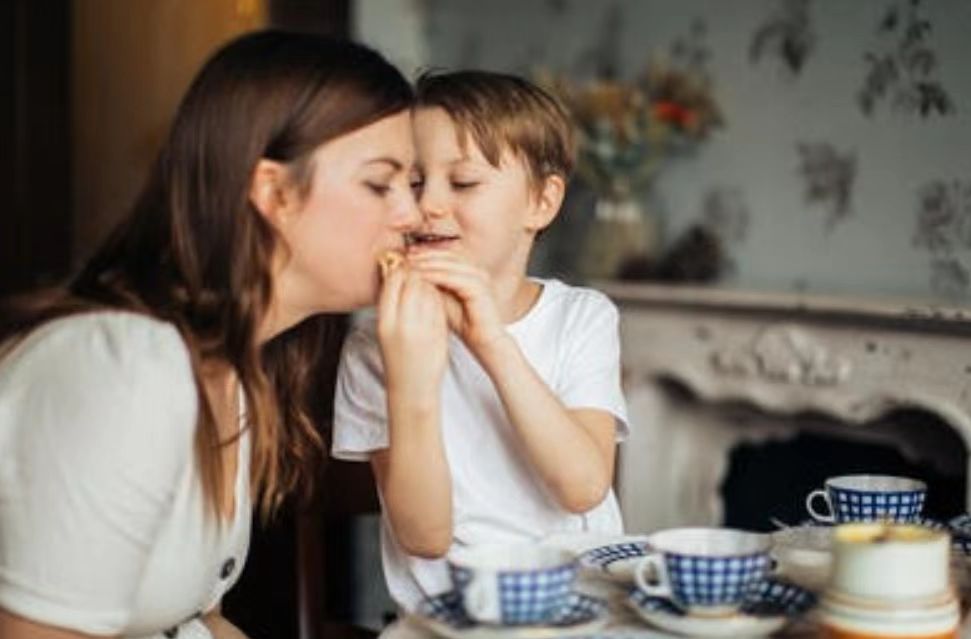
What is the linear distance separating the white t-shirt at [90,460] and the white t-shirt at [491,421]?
1.18 feet

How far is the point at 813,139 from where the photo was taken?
287cm

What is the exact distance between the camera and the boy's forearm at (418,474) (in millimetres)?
1279

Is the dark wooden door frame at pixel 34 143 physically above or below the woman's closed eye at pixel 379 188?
below

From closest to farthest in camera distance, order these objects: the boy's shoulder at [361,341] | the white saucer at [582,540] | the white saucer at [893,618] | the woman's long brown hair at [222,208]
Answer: the white saucer at [893,618]
the woman's long brown hair at [222,208]
the white saucer at [582,540]
the boy's shoulder at [361,341]

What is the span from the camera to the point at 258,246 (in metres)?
1.24

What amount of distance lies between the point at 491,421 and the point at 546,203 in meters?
0.27

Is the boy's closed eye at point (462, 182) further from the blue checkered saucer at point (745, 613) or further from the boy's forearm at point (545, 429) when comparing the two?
the blue checkered saucer at point (745, 613)

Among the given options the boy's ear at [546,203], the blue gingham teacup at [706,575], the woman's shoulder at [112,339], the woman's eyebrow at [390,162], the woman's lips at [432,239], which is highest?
the woman's eyebrow at [390,162]

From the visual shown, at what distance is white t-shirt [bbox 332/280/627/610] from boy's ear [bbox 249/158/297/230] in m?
0.31

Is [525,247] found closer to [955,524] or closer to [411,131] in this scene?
[411,131]

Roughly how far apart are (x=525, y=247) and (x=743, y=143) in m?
1.55

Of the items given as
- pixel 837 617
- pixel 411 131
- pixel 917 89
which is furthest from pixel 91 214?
pixel 837 617

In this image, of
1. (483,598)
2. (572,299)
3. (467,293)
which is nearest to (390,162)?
(467,293)

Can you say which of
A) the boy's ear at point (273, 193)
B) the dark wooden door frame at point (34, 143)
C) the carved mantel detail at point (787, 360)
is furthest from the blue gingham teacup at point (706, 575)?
the dark wooden door frame at point (34, 143)
